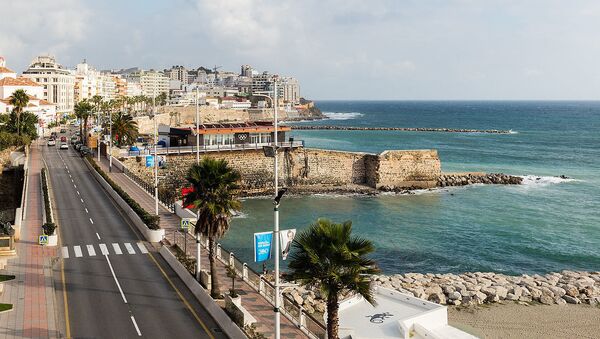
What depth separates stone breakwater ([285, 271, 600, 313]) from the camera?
38125 mm

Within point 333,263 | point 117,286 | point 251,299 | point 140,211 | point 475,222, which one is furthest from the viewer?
point 475,222

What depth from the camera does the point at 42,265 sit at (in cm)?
3431

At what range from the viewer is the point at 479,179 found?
8994 cm

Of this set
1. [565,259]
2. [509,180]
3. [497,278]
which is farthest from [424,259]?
[509,180]

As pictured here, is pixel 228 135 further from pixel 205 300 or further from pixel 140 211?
pixel 205 300

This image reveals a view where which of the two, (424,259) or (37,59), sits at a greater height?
(37,59)

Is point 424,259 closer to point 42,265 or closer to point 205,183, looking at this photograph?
point 205,183

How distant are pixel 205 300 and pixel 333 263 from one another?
10.4 meters

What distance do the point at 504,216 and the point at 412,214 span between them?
11.0m

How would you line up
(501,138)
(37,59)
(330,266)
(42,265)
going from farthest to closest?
(37,59) → (501,138) → (42,265) → (330,266)

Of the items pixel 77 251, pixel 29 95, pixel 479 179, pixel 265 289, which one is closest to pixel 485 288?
pixel 265 289

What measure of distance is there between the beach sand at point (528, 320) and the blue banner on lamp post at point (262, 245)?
18.2 m

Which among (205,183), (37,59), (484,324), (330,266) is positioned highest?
(37,59)

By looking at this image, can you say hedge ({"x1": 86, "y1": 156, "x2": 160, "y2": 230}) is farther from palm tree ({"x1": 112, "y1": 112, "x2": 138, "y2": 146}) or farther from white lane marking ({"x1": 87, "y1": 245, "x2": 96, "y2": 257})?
palm tree ({"x1": 112, "y1": 112, "x2": 138, "y2": 146})
